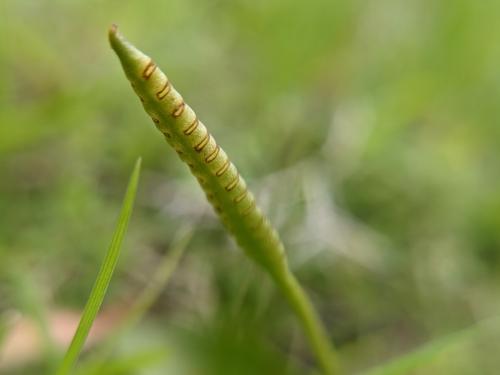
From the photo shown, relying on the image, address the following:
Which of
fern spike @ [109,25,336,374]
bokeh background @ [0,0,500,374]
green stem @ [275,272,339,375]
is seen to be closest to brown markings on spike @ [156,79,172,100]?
fern spike @ [109,25,336,374]

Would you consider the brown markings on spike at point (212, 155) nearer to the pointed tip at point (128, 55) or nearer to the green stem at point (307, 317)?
the pointed tip at point (128, 55)

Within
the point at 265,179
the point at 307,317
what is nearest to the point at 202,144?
the point at 307,317

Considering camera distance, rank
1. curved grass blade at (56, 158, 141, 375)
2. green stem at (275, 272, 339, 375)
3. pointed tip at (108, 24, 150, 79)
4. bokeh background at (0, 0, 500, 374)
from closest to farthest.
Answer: pointed tip at (108, 24, 150, 79) → curved grass blade at (56, 158, 141, 375) → green stem at (275, 272, 339, 375) → bokeh background at (0, 0, 500, 374)

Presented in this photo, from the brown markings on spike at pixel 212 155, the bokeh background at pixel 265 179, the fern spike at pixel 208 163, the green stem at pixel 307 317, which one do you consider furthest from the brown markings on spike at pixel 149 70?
the bokeh background at pixel 265 179

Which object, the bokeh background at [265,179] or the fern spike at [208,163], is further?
the bokeh background at [265,179]

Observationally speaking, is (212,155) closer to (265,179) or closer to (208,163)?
(208,163)

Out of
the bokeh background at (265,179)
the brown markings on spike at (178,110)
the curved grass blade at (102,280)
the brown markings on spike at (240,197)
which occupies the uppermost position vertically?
the bokeh background at (265,179)

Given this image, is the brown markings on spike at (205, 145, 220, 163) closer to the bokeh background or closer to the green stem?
the green stem
